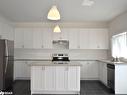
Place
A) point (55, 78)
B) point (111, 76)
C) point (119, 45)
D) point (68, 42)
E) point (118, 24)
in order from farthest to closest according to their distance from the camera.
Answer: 1. point (68, 42)
2. point (119, 45)
3. point (118, 24)
4. point (111, 76)
5. point (55, 78)

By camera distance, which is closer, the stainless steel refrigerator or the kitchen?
the stainless steel refrigerator

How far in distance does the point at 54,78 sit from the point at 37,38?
2928mm

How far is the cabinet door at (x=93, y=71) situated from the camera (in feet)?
24.2

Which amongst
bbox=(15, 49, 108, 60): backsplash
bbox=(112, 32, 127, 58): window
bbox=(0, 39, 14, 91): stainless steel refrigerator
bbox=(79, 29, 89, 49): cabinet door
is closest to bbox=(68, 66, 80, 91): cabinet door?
bbox=(0, 39, 14, 91): stainless steel refrigerator

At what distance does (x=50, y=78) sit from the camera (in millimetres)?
4941

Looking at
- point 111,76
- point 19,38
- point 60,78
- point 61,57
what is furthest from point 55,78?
point 19,38

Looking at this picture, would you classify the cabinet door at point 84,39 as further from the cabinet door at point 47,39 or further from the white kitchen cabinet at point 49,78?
the white kitchen cabinet at point 49,78

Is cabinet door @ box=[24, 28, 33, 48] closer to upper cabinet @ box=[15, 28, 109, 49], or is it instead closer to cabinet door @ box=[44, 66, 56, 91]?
upper cabinet @ box=[15, 28, 109, 49]

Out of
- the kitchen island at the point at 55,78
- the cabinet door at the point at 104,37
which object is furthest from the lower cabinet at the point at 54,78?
the cabinet door at the point at 104,37

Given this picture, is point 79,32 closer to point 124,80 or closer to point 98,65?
point 98,65

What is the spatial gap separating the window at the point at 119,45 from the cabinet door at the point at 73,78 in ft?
6.84

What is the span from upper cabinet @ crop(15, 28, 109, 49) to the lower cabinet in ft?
8.29

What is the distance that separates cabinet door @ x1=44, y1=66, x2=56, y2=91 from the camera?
16.2 ft

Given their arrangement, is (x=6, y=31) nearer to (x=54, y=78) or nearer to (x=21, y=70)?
(x=21, y=70)
